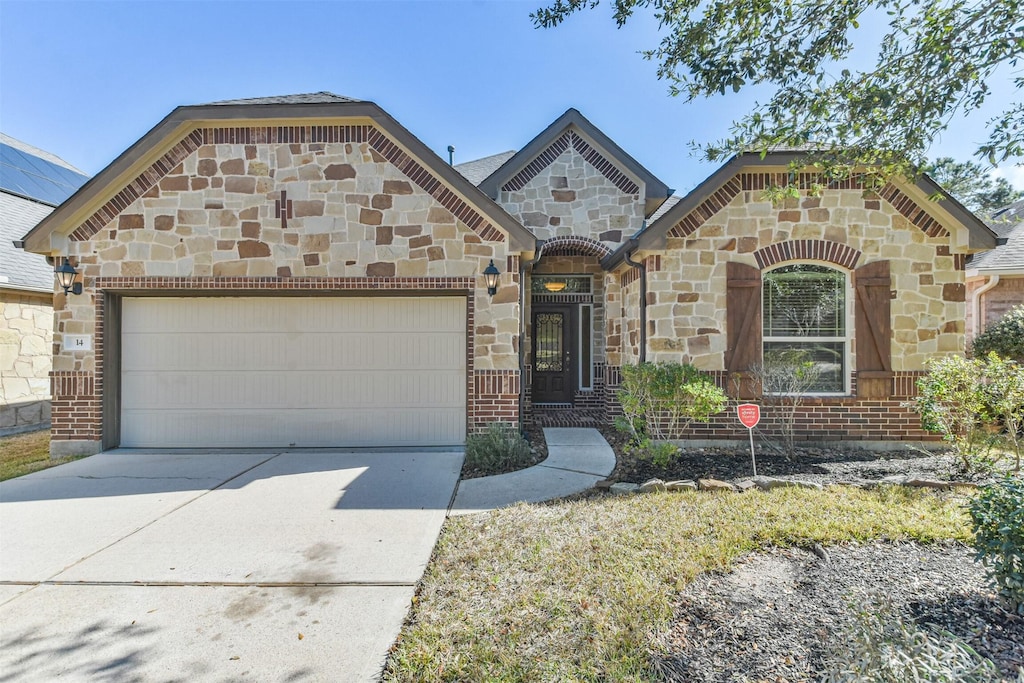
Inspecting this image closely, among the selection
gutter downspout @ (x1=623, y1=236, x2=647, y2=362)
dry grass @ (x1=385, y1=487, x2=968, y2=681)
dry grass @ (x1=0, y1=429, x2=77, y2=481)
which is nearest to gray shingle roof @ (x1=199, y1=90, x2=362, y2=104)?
gutter downspout @ (x1=623, y1=236, x2=647, y2=362)

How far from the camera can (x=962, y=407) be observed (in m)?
6.00

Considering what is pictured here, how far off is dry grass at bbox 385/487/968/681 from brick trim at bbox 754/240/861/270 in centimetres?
354

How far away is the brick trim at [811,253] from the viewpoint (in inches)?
285

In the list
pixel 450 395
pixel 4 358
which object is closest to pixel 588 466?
pixel 450 395

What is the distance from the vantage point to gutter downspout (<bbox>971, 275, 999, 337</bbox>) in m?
10.7

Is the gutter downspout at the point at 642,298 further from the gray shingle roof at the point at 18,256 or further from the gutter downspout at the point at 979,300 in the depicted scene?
the gray shingle roof at the point at 18,256

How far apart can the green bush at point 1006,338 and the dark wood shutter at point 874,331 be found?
13.0ft

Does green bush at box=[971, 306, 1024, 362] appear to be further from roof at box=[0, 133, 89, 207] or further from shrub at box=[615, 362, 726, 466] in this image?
roof at box=[0, 133, 89, 207]

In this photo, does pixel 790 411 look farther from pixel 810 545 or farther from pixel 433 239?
pixel 433 239

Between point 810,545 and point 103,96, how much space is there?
46.8 feet

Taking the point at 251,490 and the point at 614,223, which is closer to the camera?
the point at 251,490

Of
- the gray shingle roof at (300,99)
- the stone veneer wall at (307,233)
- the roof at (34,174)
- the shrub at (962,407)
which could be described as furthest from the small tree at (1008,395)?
the roof at (34,174)

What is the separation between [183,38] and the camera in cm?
813

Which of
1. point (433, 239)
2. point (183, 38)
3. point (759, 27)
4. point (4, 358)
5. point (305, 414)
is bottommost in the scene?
point (305, 414)
